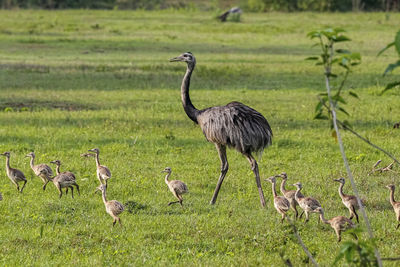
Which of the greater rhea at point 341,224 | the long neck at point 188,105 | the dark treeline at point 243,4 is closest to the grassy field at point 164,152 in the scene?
the greater rhea at point 341,224

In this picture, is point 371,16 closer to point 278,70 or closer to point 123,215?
point 278,70

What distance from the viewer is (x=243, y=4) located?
65.0 m

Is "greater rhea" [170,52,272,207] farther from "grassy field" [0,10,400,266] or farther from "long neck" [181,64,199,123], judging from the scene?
"grassy field" [0,10,400,266]

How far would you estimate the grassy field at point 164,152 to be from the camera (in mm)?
7543

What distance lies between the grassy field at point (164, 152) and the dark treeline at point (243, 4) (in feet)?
87.0

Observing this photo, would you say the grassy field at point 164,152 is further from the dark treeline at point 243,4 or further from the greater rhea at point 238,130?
the dark treeline at point 243,4

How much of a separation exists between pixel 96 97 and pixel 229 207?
1052 cm

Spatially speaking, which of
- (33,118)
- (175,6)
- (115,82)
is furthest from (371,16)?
(33,118)

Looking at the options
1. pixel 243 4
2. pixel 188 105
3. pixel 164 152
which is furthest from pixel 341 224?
pixel 243 4

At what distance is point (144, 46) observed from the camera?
33844 millimetres

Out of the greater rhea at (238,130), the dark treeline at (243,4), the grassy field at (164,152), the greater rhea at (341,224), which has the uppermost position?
the greater rhea at (238,130)

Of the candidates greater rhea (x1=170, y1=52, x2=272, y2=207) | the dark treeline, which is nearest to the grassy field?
greater rhea (x1=170, y1=52, x2=272, y2=207)

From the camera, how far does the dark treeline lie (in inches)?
2275

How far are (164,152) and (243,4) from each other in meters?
54.0
